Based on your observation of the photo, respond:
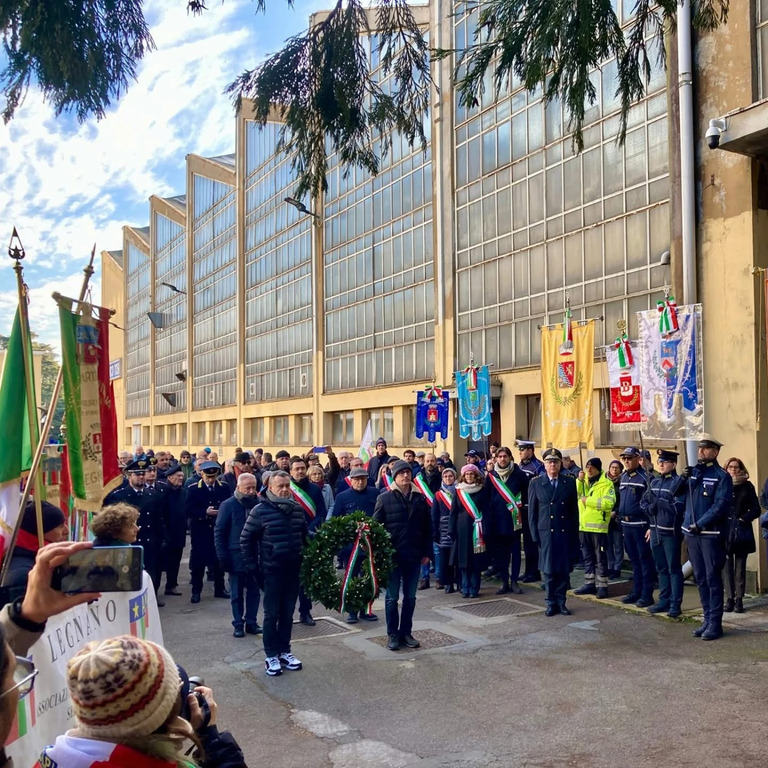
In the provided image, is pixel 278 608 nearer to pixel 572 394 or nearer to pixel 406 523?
pixel 406 523

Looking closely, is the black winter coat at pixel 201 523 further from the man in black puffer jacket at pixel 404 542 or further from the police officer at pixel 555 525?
the police officer at pixel 555 525

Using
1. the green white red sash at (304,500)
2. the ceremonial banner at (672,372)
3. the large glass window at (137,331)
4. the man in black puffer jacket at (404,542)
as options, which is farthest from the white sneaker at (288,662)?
the large glass window at (137,331)

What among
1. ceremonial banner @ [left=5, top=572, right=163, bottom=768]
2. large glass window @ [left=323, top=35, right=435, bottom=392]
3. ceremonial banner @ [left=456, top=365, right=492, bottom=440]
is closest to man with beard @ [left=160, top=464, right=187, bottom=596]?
ceremonial banner @ [left=5, top=572, right=163, bottom=768]

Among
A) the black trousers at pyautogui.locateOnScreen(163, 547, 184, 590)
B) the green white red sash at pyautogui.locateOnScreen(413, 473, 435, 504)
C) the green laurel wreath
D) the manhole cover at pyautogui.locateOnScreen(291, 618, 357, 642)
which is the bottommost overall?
the manhole cover at pyautogui.locateOnScreen(291, 618, 357, 642)

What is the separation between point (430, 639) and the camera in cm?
898

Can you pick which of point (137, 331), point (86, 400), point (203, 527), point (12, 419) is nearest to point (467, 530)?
point (203, 527)

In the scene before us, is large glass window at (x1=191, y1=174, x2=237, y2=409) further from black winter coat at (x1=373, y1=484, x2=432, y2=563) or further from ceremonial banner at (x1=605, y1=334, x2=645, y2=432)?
black winter coat at (x1=373, y1=484, x2=432, y2=563)

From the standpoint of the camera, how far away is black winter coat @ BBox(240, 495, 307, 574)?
7.68 meters

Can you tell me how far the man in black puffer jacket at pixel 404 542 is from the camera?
8.60 meters

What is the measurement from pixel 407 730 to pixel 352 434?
2279cm

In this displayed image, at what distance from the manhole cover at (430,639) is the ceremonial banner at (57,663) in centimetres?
497

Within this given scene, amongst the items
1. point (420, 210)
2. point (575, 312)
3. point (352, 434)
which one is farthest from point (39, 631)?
point (352, 434)

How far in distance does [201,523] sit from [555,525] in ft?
16.4

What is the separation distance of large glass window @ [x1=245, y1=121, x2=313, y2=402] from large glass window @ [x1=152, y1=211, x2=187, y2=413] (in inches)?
418
